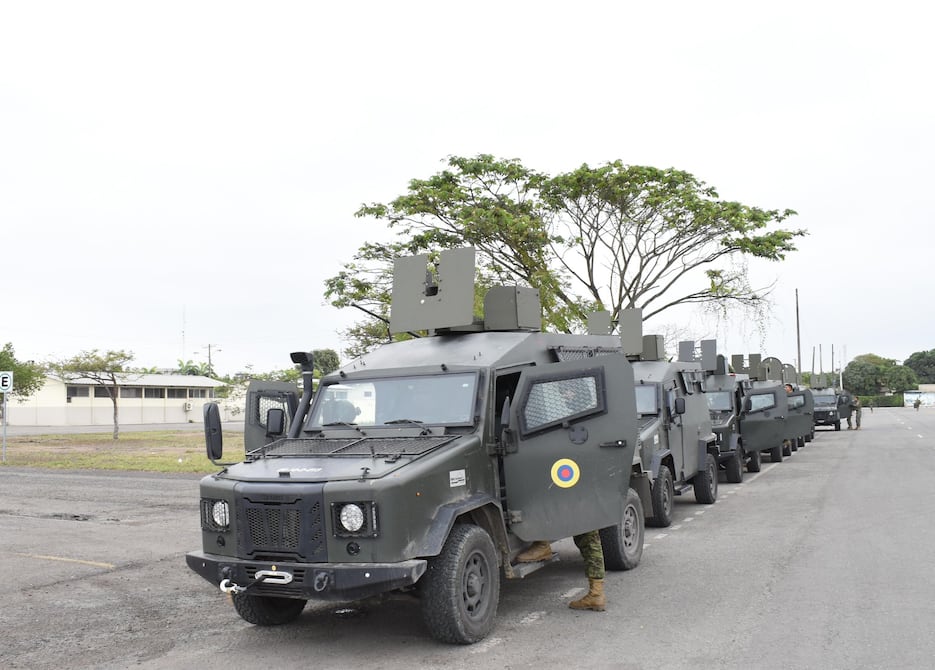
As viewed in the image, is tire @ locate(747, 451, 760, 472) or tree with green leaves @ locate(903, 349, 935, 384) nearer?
tire @ locate(747, 451, 760, 472)

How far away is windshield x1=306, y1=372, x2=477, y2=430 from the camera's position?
23.0 ft

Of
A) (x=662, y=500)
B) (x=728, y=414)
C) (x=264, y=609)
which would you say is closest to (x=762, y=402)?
(x=728, y=414)

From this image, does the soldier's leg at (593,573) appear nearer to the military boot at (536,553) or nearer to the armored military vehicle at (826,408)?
the military boot at (536,553)

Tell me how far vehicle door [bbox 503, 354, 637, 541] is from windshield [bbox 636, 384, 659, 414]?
17.9ft

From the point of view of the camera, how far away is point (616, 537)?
849cm

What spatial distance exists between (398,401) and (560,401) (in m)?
1.35

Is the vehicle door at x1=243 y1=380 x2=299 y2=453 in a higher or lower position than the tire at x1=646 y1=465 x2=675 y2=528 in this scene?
higher

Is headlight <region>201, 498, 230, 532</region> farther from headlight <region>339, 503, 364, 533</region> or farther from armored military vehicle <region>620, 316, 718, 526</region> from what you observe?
armored military vehicle <region>620, 316, 718, 526</region>

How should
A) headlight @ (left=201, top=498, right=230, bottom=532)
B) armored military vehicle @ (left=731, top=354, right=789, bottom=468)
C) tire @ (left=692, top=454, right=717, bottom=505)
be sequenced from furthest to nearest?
armored military vehicle @ (left=731, top=354, right=789, bottom=468) < tire @ (left=692, top=454, right=717, bottom=505) < headlight @ (left=201, top=498, right=230, bottom=532)

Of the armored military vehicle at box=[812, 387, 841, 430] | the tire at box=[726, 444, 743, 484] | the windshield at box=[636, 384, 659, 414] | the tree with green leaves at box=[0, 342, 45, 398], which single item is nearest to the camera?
the windshield at box=[636, 384, 659, 414]

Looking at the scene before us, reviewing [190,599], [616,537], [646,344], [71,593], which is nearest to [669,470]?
[646,344]

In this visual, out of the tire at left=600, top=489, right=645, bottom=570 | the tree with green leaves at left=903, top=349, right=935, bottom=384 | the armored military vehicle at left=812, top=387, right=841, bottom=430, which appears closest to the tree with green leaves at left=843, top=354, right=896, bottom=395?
the tree with green leaves at left=903, top=349, right=935, bottom=384

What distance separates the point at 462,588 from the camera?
19.9 ft

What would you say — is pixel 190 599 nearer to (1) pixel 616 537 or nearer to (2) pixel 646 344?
(1) pixel 616 537
